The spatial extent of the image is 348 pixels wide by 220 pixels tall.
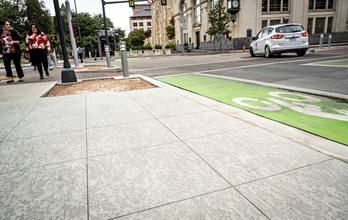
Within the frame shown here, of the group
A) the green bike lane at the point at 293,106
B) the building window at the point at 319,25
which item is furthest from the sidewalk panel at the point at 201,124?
the building window at the point at 319,25

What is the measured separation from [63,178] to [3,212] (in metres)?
0.51

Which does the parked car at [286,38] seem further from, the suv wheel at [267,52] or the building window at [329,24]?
the building window at [329,24]

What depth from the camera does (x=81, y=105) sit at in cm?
503

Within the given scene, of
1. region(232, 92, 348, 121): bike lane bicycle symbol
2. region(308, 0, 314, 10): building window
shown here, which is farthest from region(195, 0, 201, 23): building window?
region(232, 92, 348, 121): bike lane bicycle symbol

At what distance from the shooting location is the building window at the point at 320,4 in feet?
120

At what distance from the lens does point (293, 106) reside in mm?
4164

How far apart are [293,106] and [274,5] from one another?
37.7 m

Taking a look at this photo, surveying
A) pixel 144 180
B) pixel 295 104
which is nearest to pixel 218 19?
pixel 295 104

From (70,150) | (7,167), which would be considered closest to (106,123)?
(70,150)

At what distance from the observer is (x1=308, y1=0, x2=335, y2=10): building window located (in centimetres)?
3656

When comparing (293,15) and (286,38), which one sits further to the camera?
(293,15)

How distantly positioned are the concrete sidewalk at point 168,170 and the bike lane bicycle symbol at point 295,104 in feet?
2.32

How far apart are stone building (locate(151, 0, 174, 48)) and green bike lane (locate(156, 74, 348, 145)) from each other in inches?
2759

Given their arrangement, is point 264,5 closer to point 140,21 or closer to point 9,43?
point 9,43
